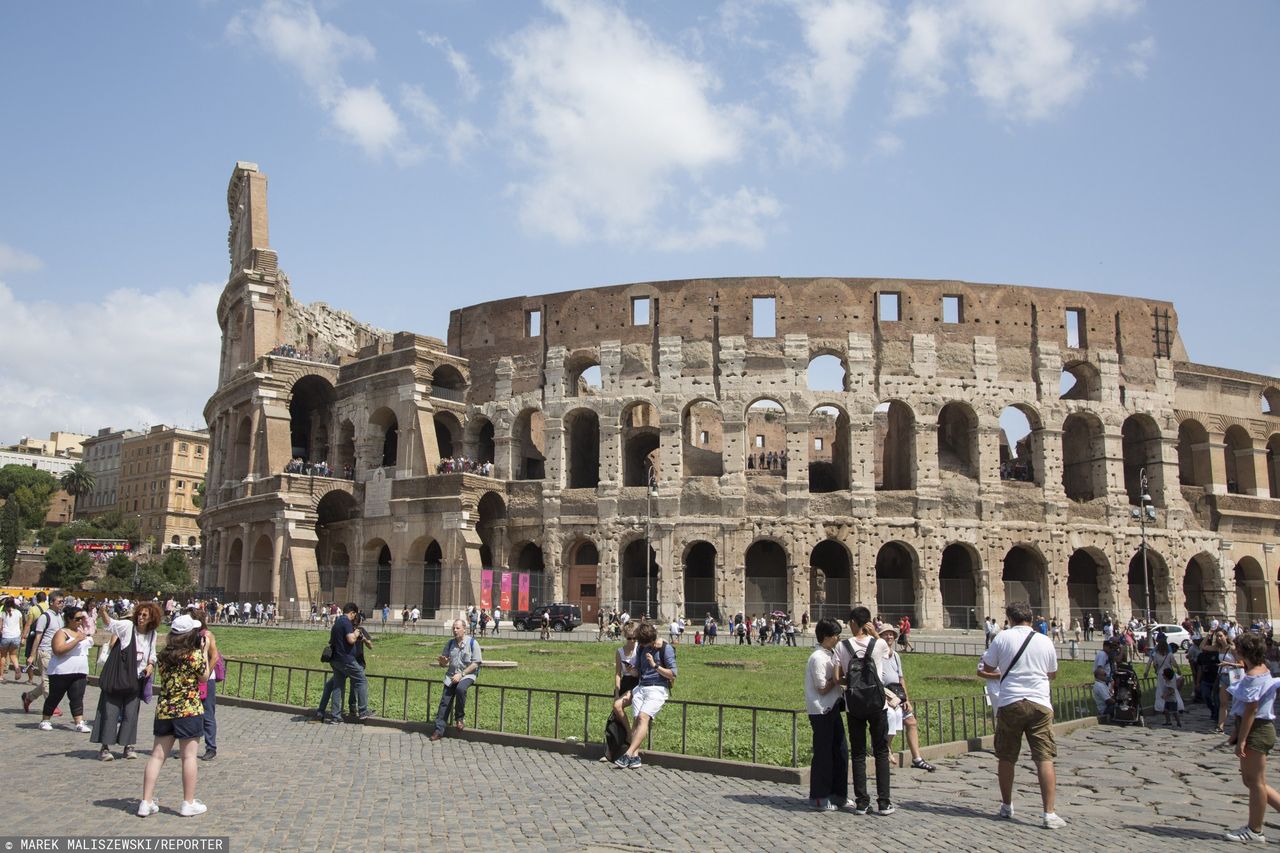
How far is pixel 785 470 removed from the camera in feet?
141

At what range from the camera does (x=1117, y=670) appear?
1461cm

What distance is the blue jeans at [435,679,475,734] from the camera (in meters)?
12.1

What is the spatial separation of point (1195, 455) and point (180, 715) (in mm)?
45400

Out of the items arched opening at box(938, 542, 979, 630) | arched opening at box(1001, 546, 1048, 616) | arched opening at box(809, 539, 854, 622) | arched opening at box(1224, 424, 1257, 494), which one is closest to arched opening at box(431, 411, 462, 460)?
arched opening at box(809, 539, 854, 622)

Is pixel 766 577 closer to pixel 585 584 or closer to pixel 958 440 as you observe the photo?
pixel 585 584

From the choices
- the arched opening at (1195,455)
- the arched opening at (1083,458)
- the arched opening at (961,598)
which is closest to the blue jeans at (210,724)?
the arched opening at (961,598)

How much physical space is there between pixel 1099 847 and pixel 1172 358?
137 feet

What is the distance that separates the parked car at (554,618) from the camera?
36594 millimetres

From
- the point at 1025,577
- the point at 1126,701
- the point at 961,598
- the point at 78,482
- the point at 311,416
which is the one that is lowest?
the point at 1126,701

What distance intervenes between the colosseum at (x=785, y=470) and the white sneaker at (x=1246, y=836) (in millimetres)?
31930

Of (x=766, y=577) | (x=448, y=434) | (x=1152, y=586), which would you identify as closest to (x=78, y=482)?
(x=448, y=434)

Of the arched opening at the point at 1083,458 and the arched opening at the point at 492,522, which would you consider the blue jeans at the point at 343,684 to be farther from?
the arched opening at the point at 1083,458

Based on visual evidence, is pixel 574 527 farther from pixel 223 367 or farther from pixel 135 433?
pixel 135 433

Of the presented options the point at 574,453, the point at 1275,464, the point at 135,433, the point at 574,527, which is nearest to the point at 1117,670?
the point at 574,527
